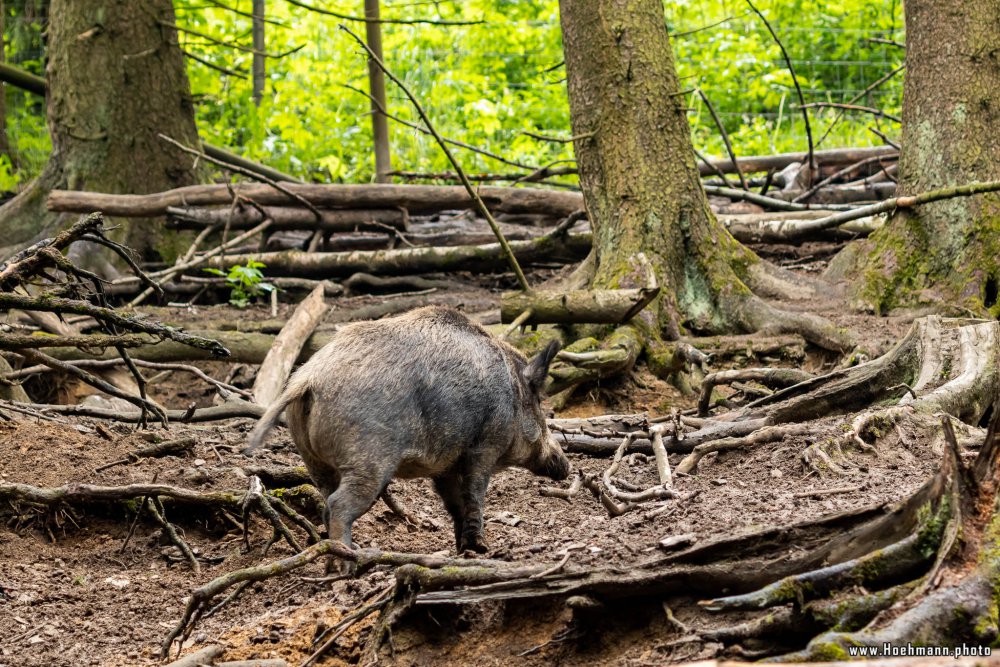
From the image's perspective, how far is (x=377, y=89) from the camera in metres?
12.4

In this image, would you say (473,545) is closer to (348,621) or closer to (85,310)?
(348,621)

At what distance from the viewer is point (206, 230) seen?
32.6 feet

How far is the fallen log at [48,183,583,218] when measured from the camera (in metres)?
10.3

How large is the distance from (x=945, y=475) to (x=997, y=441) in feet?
0.73

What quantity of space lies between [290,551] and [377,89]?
326 inches

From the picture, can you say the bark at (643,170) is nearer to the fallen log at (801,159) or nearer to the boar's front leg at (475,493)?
the boar's front leg at (475,493)

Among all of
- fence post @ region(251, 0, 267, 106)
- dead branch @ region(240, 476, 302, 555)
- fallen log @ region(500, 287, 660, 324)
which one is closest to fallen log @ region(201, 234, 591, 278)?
fallen log @ region(500, 287, 660, 324)

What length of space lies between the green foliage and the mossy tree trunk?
659 centimetres

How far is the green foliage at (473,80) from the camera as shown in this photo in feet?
52.9

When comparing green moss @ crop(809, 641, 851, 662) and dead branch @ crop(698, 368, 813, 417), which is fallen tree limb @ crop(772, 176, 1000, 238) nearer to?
dead branch @ crop(698, 368, 813, 417)

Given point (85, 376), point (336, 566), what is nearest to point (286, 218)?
point (85, 376)

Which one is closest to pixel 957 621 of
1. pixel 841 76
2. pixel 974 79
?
pixel 974 79

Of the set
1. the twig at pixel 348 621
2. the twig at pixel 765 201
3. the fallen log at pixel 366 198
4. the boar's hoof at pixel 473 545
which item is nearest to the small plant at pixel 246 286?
the fallen log at pixel 366 198

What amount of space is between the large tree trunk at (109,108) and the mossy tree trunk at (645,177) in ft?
15.9
